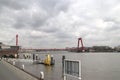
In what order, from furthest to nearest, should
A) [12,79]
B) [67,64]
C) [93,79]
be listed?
[93,79]
[12,79]
[67,64]

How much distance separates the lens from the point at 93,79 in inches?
1282

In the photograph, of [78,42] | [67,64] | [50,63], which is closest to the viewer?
[67,64]

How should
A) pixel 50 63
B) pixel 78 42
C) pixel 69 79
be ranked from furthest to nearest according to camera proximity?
pixel 78 42 < pixel 50 63 < pixel 69 79

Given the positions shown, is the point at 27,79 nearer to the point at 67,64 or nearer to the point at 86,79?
the point at 67,64

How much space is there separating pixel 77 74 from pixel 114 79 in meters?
22.6

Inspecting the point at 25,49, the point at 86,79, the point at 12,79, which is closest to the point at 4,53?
the point at 25,49

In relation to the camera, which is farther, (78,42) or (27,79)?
(78,42)

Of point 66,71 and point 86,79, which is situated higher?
point 66,71

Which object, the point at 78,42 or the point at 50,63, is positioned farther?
the point at 78,42

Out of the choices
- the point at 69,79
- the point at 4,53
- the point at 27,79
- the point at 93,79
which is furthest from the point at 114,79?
the point at 4,53

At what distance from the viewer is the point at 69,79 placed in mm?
29094

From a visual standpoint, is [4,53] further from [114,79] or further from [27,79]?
[27,79]

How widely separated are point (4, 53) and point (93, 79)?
290 feet

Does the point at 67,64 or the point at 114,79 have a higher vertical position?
the point at 67,64
